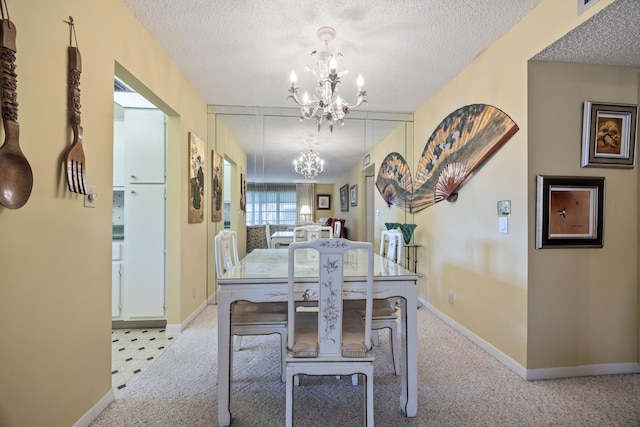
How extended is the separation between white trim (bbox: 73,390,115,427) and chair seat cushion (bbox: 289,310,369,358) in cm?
118

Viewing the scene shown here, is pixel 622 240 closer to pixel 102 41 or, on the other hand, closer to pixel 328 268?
pixel 328 268

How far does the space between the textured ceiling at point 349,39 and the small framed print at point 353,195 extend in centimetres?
141

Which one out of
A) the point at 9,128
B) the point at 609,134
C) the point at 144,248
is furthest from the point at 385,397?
the point at 144,248

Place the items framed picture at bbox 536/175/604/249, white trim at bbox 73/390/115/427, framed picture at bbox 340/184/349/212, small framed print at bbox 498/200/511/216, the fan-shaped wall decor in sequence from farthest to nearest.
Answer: framed picture at bbox 340/184/349/212, the fan-shaped wall decor, small framed print at bbox 498/200/511/216, framed picture at bbox 536/175/604/249, white trim at bbox 73/390/115/427

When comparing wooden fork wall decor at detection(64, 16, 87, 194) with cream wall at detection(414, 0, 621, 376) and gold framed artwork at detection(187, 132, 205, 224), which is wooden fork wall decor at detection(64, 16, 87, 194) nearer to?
gold framed artwork at detection(187, 132, 205, 224)

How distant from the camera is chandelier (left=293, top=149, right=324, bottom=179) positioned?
12.9 ft

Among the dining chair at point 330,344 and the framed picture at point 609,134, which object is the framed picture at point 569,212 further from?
the dining chair at point 330,344

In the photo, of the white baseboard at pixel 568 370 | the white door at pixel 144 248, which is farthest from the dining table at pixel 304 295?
the white door at pixel 144 248

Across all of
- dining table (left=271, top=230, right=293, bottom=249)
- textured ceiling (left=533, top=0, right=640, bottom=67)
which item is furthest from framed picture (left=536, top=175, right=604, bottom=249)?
dining table (left=271, top=230, right=293, bottom=249)

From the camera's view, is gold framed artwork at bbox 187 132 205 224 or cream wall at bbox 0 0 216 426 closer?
cream wall at bbox 0 0 216 426

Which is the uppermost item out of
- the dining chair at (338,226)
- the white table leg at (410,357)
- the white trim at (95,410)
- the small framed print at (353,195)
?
the small framed print at (353,195)

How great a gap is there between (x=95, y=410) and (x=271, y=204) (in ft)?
8.64

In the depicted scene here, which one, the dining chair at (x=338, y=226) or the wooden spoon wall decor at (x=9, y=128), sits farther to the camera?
the dining chair at (x=338, y=226)

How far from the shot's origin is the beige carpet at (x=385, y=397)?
1.61 m
